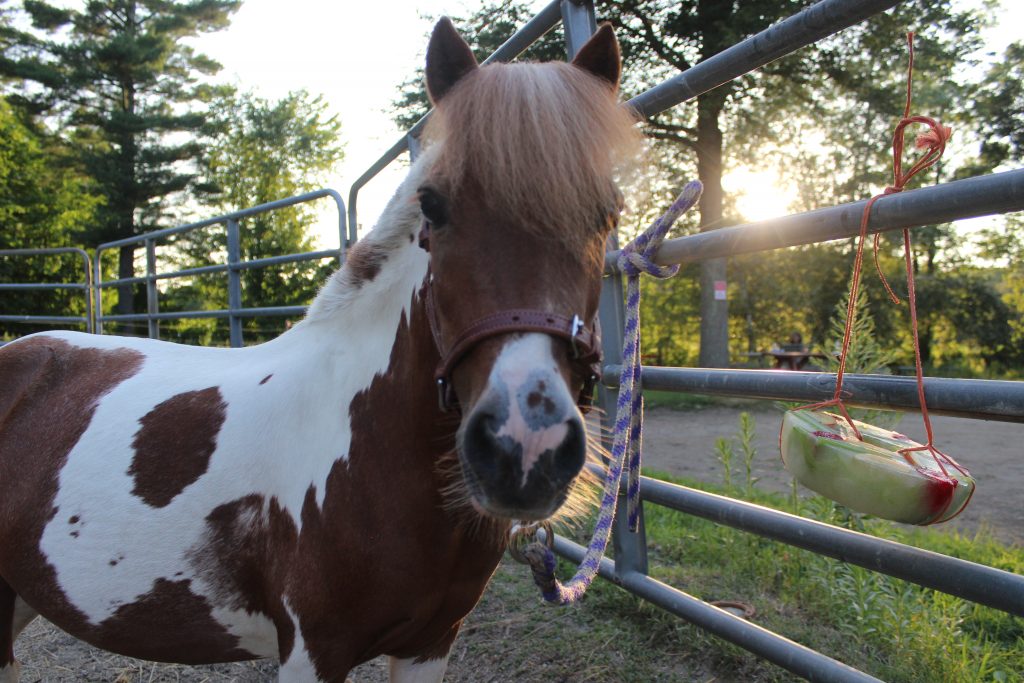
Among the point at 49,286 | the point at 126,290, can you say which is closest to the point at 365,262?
the point at 49,286

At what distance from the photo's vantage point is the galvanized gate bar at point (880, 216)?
3.83ft

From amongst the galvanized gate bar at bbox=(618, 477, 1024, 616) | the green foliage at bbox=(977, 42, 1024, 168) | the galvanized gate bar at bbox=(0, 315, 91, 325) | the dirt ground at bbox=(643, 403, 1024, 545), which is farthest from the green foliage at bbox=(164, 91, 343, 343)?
the galvanized gate bar at bbox=(618, 477, 1024, 616)

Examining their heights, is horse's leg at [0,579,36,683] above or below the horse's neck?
below

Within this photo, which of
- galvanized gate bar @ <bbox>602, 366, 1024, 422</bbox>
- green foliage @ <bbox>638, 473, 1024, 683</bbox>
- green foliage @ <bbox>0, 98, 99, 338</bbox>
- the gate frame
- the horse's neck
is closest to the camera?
galvanized gate bar @ <bbox>602, 366, 1024, 422</bbox>

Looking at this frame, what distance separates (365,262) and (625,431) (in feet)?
2.46

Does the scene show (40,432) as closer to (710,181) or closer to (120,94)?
(710,181)

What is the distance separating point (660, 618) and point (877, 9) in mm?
2091

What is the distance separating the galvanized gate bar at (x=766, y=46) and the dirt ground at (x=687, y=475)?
186 centimetres

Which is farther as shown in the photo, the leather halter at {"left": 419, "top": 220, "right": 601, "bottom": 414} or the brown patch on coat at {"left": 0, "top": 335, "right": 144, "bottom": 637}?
the brown patch on coat at {"left": 0, "top": 335, "right": 144, "bottom": 637}

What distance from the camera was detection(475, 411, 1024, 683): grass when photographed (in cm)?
209

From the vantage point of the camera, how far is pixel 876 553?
148cm

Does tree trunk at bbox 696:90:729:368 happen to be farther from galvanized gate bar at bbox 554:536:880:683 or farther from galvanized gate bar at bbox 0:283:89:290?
galvanized gate bar at bbox 554:536:880:683

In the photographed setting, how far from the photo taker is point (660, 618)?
98.7 inches

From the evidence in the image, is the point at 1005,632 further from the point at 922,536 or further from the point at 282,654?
the point at 282,654
